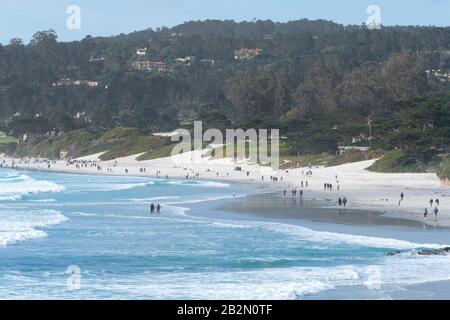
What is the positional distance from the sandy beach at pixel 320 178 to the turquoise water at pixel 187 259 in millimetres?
7988

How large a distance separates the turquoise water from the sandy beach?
26.2 feet

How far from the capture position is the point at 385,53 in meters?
183

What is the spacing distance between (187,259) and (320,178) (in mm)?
39124

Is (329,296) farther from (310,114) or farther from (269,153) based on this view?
(310,114)

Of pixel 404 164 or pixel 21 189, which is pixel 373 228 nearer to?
pixel 404 164

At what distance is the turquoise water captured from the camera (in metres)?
21.4

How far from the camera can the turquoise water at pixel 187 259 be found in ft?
70.1

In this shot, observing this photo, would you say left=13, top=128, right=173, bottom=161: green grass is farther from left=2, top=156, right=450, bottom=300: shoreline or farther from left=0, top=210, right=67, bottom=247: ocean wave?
left=0, top=210, right=67, bottom=247: ocean wave

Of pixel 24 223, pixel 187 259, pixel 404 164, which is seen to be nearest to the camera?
pixel 187 259

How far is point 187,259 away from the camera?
26.3 meters
